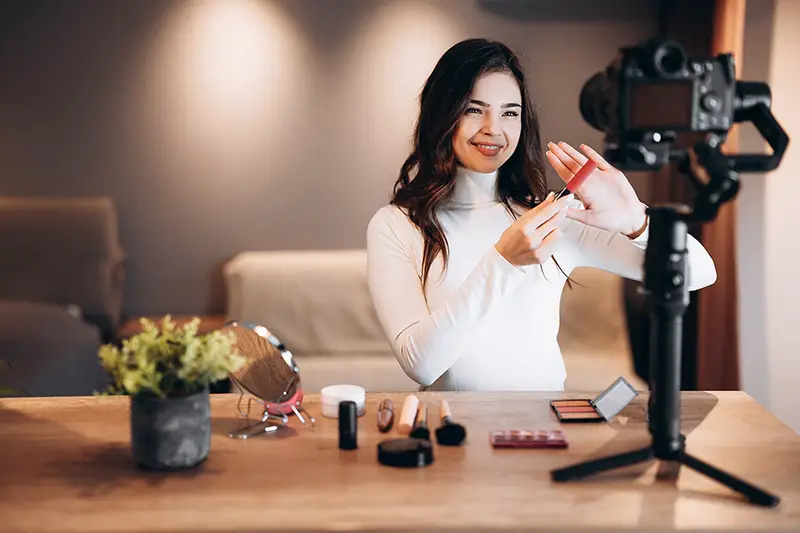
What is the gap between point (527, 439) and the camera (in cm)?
128

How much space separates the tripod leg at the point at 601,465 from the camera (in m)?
1.13

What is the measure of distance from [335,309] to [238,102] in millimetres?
897

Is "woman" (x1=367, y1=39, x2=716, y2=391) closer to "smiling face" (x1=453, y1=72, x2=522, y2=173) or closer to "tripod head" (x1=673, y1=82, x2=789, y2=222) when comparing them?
"smiling face" (x1=453, y1=72, x2=522, y2=173)

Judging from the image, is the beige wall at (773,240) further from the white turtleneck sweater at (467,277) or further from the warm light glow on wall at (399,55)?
the white turtleneck sweater at (467,277)

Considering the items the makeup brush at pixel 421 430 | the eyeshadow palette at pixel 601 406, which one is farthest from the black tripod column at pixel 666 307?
the makeup brush at pixel 421 430

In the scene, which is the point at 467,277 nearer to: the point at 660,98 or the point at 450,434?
the point at 450,434

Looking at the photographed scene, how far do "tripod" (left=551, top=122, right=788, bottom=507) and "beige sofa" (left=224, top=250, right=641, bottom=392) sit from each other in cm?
208

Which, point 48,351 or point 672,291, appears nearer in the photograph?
point 672,291

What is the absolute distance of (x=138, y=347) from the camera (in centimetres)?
118

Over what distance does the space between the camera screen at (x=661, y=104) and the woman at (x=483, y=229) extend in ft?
1.49

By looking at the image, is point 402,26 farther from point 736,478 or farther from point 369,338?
point 736,478

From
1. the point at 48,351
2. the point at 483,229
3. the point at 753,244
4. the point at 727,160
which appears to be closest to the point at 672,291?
the point at 727,160

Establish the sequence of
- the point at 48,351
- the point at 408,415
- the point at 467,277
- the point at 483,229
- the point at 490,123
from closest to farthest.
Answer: the point at 408,415, the point at 467,277, the point at 490,123, the point at 483,229, the point at 48,351

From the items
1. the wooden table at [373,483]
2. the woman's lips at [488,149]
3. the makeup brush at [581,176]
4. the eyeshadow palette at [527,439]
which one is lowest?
the wooden table at [373,483]
